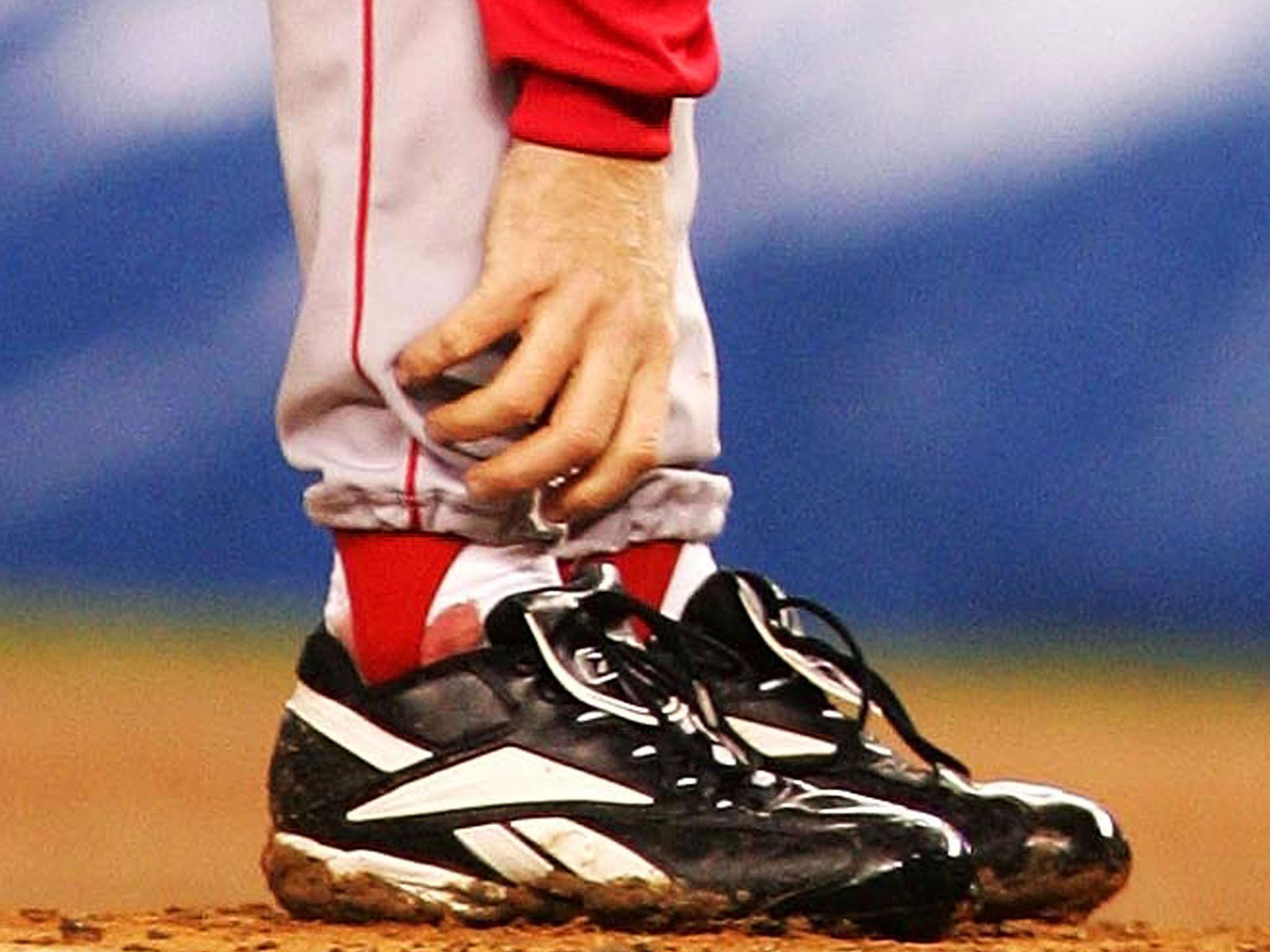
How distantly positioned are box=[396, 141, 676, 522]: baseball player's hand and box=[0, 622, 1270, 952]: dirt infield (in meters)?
0.49

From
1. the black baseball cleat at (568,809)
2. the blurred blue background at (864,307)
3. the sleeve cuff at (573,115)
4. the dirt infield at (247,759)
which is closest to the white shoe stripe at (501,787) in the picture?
the black baseball cleat at (568,809)

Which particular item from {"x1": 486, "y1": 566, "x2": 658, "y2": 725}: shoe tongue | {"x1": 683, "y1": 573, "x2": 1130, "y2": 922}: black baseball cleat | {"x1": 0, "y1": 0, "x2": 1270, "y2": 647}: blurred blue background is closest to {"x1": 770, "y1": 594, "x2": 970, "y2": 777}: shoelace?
{"x1": 683, "y1": 573, "x2": 1130, "y2": 922}: black baseball cleat

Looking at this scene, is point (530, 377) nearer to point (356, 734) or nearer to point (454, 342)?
point (454, 342)

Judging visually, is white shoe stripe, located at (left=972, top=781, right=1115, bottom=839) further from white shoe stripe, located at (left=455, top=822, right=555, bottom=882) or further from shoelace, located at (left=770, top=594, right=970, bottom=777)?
white shoe stripe, located at (left=455, top=822, right=555, bottom=882)

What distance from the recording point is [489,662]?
1.10 m

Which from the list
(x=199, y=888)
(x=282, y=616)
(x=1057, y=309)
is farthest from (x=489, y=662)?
(x=1057, y=309)

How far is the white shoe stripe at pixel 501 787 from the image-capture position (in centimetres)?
107

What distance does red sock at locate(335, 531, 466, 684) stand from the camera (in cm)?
113

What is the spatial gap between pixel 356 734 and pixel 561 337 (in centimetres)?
17

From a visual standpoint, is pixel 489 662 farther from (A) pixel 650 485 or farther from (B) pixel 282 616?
(B) pixel 282 616

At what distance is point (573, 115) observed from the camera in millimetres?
1095

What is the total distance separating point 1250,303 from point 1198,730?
293 mm

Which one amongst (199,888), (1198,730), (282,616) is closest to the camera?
(199,888)

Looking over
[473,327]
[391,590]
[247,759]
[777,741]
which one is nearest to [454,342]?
[473,327]
